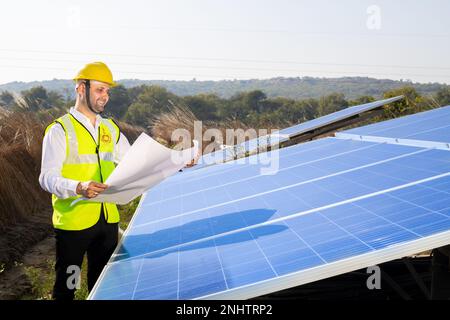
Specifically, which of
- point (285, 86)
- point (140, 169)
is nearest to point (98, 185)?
point (140, 169)

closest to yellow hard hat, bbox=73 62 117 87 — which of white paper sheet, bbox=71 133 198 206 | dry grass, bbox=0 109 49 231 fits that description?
white paper sheet, bbox=71 133 198 206

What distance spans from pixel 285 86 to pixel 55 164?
132618 mm

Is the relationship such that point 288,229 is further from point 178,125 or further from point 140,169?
point 178,125

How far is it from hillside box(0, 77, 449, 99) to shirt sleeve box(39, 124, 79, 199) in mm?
103605

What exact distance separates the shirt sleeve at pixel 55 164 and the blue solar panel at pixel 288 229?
63cm

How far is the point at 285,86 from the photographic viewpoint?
13450cm

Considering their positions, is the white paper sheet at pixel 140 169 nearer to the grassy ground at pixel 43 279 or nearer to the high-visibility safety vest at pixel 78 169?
the high-visibility safety vest at pixel 78 169

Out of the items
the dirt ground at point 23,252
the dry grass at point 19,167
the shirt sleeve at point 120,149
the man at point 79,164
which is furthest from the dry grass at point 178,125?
the man at point 79,164

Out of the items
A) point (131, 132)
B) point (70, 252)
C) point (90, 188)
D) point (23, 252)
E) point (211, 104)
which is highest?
point (90, 188)

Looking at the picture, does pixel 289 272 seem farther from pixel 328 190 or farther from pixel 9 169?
pixel 9 169

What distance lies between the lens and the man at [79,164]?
170 inches

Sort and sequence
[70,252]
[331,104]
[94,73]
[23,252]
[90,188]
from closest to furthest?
[90,188], [94,73], [70,252], [23,252], [331,104]
